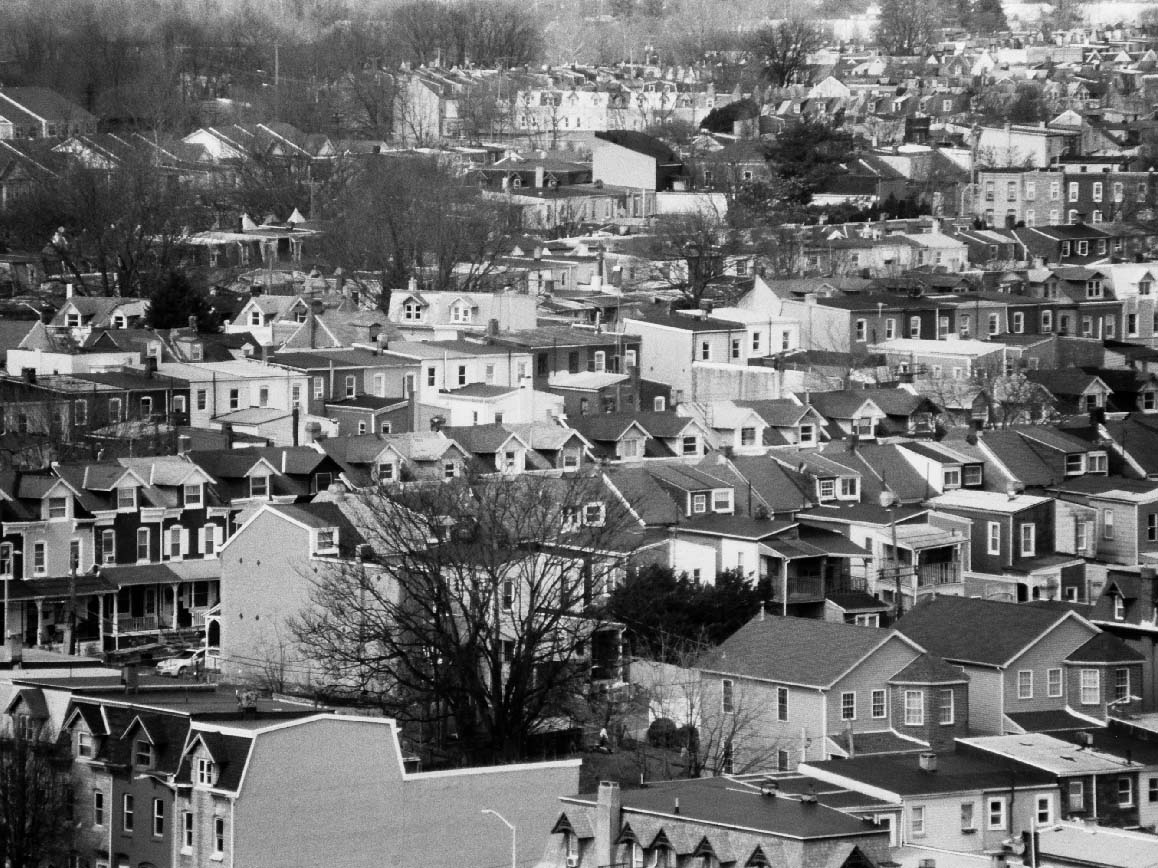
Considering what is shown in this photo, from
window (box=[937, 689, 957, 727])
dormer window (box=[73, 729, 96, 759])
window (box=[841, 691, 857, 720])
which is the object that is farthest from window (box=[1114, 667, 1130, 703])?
dormer window (box=[73, 729, 96, 759])

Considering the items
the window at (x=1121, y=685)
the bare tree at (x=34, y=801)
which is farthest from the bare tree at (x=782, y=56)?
the bare tree at (x=34, y=801)

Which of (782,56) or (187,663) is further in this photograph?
(782,56)

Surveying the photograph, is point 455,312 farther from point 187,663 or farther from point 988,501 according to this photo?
point 187,663

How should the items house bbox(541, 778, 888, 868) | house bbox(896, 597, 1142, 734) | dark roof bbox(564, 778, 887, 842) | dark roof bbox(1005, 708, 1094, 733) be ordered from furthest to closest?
house bbox(896, 597, 1142, 734) → dark roof bbox(1005, 708, 1094, 733) → dark roof bbox(564, 778, 887, 842) → house bbox(541, 778, 888, 868)

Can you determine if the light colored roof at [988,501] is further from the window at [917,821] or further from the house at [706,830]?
the house at [706,830]

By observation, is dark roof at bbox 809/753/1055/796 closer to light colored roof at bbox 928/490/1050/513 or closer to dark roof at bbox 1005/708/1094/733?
dark roof at bbox 1005/708/1094/733

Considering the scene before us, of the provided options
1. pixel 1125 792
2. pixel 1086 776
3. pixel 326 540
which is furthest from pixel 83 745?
pixel 1125 792

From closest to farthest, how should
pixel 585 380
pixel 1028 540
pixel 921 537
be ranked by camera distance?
pixel 921 537, pixel 1028 540, pixel 585 380
